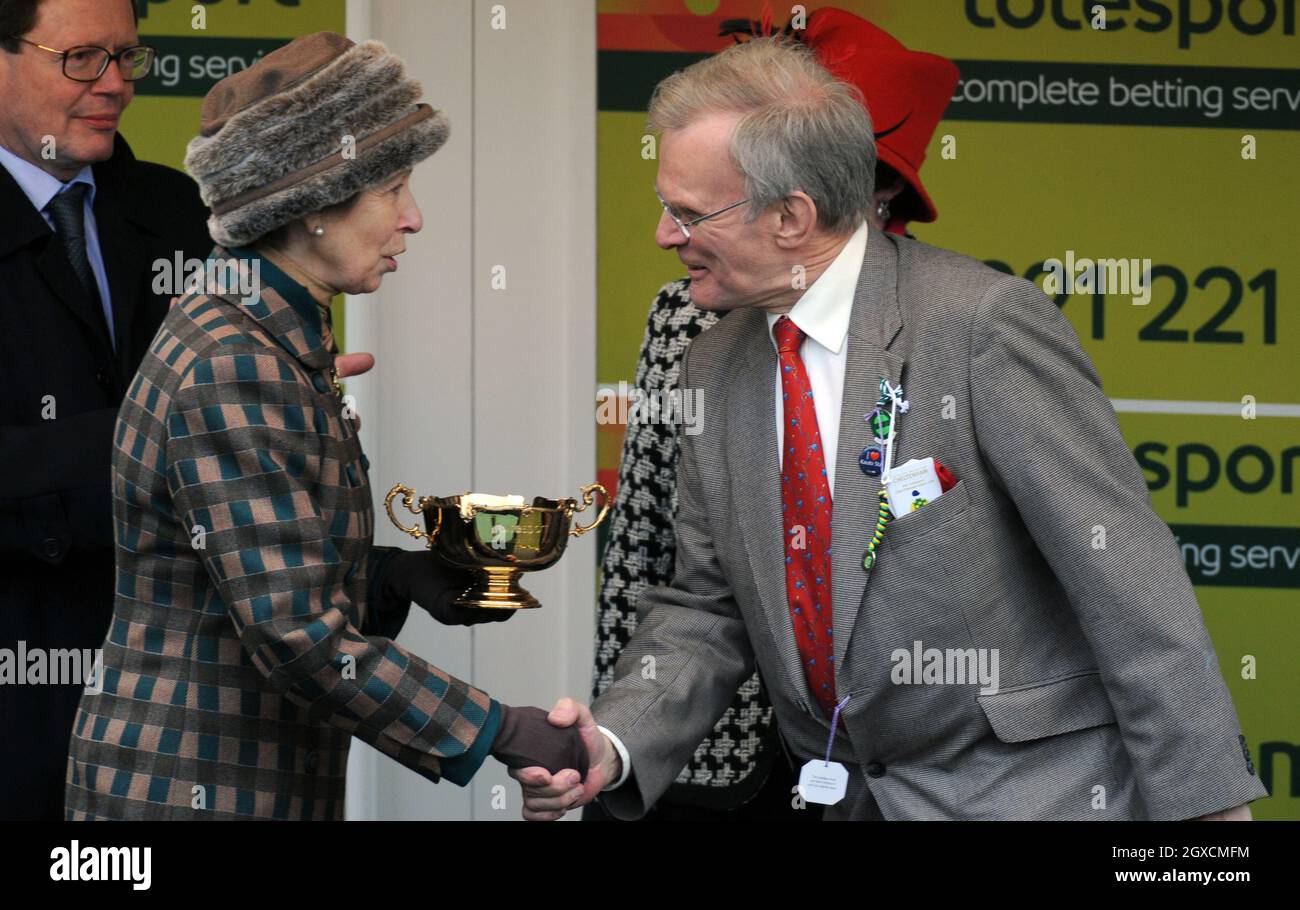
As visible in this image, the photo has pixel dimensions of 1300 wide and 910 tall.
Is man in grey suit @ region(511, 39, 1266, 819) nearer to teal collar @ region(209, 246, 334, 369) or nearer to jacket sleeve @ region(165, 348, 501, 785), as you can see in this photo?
jacket sleeve @ region(165, 348, 501, 785)

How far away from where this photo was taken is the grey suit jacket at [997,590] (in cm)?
249

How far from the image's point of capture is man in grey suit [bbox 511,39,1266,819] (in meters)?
2.49

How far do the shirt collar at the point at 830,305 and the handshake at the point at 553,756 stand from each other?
26.3 inches

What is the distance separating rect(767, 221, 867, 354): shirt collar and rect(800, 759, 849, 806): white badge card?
619 millimetres

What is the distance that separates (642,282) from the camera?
4.25 meters

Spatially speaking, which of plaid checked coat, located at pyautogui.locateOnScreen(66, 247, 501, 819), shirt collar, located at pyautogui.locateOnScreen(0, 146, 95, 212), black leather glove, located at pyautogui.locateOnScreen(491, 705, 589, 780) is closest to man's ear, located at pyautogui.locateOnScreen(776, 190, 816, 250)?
plaid checked coat, located at pyautogui.locateOnScreen(66, 247, 501, 819)

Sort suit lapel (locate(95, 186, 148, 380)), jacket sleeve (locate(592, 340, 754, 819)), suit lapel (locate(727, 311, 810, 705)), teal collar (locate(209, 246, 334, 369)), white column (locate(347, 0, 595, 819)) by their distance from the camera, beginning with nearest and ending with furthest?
teal collar (locate(209, 246, 334, 369)), suit lapel (locate(727, 311, 810, 705)), jacket sleeve (locate(592, 340, 754, 819)), suit lapel (locate(95, 186, 148, 380)), white column (locate(347, 0, 595, 819))

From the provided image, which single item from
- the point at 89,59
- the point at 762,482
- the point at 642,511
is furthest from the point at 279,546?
the point at 89,59

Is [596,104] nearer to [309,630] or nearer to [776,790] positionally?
[776,790]

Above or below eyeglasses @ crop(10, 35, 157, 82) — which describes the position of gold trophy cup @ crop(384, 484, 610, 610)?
below

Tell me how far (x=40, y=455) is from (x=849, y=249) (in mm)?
1313

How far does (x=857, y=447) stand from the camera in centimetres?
261

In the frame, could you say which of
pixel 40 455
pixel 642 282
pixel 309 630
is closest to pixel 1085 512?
pixel 309 630

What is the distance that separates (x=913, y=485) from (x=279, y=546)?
883mm
